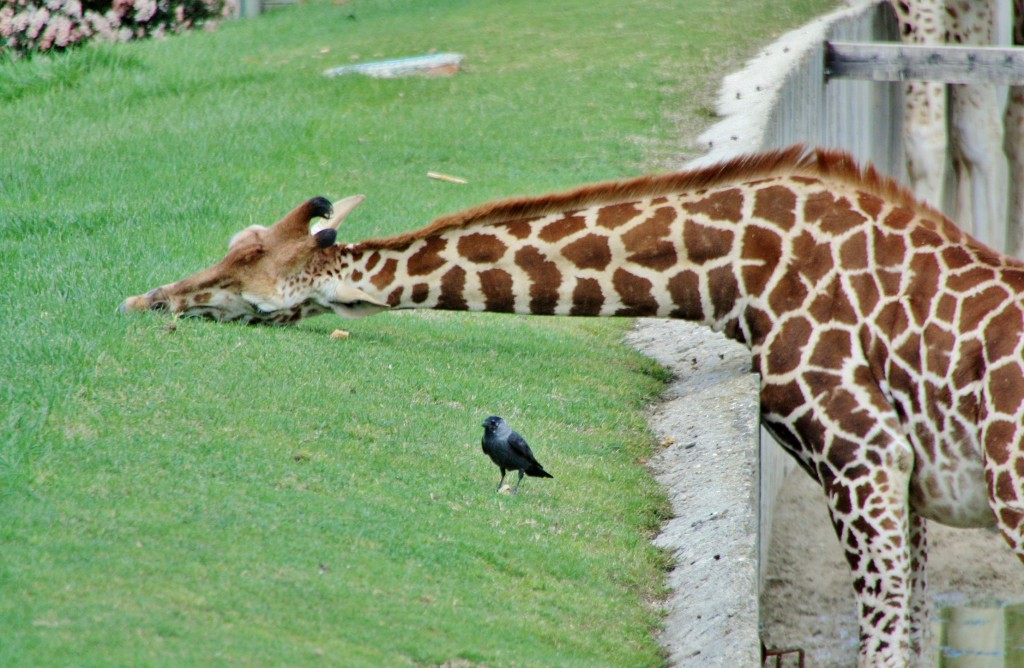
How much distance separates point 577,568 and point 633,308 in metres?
1.73

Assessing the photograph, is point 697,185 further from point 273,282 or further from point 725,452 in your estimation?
point 273,282

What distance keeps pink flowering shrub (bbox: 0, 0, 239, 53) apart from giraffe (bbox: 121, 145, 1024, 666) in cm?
1024

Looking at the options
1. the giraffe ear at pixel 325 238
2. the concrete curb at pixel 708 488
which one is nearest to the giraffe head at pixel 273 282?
the giraffe ear at pixel 325 238

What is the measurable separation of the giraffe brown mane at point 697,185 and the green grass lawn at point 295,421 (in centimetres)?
89

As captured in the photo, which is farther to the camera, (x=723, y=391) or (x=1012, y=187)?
(x=1012, y=187)

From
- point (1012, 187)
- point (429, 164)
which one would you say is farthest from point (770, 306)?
point (1012, 187)

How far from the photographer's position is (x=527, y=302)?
24.1ft

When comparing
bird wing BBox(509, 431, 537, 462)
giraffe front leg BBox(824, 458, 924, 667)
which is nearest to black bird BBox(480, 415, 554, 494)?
bird wing BBox(509, 431, 537, 462)

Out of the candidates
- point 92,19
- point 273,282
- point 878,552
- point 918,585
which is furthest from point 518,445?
point 92,19

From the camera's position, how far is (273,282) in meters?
7.69

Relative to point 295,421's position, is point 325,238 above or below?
above

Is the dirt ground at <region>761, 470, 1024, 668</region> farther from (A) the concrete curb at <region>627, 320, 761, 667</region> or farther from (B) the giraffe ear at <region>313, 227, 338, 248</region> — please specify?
(B) the giraffe ear at <region>313, 227, 338, 248</region>

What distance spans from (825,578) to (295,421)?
13.4 feet

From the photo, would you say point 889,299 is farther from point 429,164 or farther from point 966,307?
point 429,164
